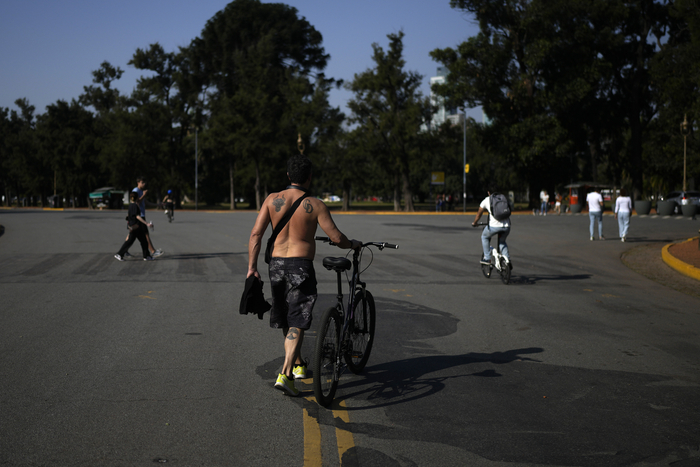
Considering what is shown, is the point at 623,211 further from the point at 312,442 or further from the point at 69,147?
the point at 69,147

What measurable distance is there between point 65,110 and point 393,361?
85.4m

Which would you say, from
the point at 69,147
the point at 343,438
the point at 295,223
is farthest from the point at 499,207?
the point at 69,147

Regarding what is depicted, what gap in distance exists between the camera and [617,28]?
52031mm

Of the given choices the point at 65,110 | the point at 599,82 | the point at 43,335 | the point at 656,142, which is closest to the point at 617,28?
the point at 599,82

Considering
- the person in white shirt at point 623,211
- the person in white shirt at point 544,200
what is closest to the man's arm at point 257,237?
the person in white shirt at point 623,211

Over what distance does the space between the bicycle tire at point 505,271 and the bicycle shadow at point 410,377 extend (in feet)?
15.5

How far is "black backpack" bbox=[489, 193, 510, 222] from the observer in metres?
11.2

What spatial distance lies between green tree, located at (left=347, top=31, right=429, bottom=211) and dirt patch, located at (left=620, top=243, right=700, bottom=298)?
40.0 metres

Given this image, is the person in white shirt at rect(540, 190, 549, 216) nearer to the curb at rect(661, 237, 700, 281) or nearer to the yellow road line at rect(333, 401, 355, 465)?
the curb at rect(661, 237, 700, 281)

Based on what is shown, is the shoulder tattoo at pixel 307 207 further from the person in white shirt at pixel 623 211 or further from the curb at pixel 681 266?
the person in white shirt at pixel 623 211

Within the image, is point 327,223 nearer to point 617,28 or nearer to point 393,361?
point 393,361

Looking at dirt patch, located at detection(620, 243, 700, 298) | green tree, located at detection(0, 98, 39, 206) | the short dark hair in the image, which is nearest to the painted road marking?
the short dark hair

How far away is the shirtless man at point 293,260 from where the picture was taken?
181 inches

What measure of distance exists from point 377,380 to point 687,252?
1265 centimetres
